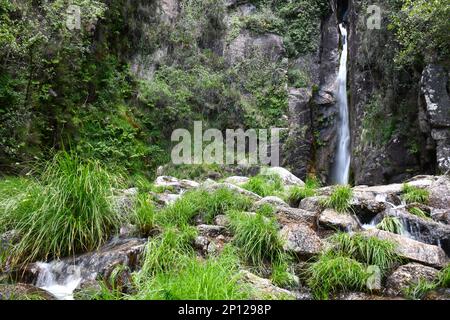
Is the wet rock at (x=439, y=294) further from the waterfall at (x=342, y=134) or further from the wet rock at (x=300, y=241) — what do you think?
the waterfall at (x=342, y=134)

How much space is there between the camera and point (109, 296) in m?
3.24

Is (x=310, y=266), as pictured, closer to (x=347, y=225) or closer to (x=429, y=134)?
(x=347, y=225)

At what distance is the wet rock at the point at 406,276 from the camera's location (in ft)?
12.9

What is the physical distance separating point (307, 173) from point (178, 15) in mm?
8538

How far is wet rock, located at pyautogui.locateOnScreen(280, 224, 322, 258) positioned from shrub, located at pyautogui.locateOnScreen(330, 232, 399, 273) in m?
0.22

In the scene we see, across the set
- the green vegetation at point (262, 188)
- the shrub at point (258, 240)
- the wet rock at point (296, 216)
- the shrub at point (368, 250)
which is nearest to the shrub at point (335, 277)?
the shrub at point (368, 250)

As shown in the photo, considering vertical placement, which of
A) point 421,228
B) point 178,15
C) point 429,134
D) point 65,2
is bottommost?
point 421,228

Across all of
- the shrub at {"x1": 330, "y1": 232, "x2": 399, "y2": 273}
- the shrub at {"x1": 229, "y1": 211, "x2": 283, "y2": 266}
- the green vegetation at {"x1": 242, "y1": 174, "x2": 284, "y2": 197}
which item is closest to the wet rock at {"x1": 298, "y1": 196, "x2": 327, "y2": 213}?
the green vegetation at {"x1": 242, "y1": 174, "x2": 284, "y2": 197}

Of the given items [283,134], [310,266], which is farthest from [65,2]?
[310,266]

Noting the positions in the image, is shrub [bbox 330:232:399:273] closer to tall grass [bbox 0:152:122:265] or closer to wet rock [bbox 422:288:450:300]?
wet rock [bbox 422:288:450:300]

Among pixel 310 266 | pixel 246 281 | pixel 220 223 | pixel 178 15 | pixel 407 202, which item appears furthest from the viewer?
pixel 178 15

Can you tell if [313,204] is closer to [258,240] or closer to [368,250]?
[368,250]

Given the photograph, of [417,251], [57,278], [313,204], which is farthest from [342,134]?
[57,278]

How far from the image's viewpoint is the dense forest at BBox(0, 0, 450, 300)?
403cm
